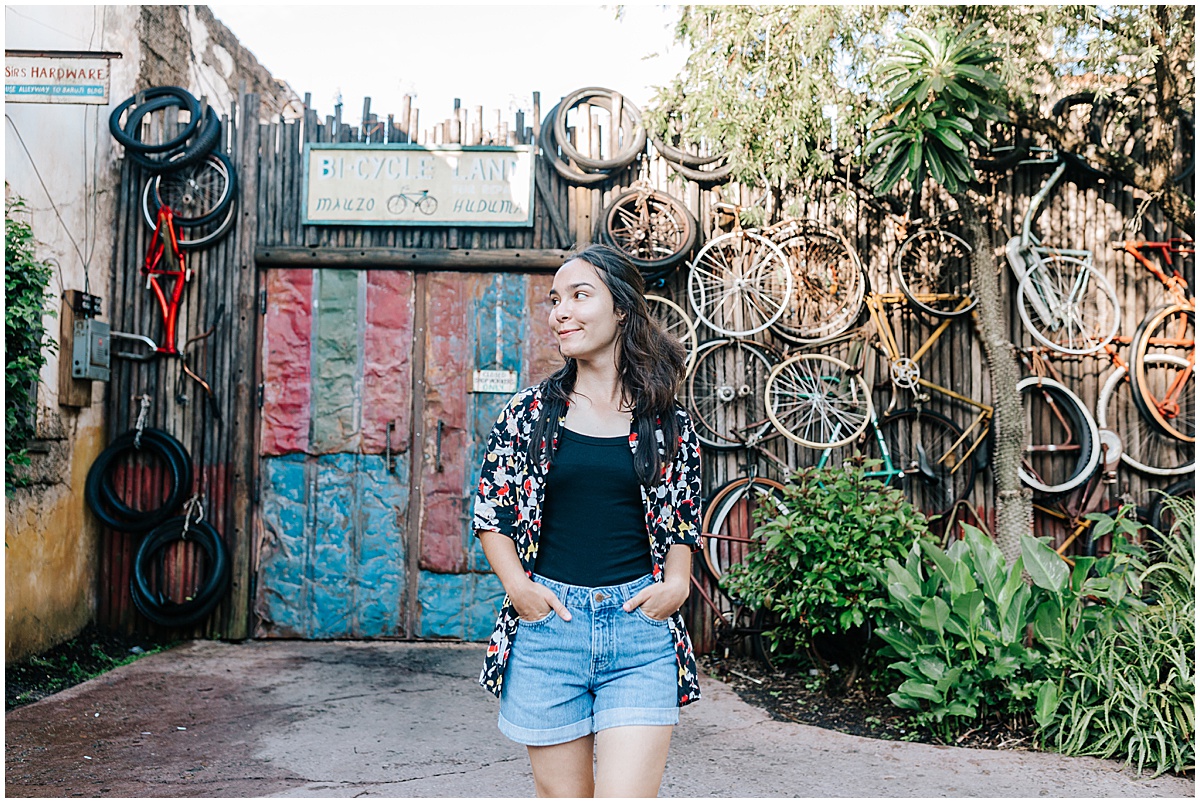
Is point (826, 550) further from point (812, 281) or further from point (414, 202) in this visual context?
point (414, 202)

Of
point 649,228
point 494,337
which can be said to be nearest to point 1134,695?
point 649,228

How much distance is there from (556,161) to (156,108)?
284cm

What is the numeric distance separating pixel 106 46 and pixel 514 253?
3.20 meters

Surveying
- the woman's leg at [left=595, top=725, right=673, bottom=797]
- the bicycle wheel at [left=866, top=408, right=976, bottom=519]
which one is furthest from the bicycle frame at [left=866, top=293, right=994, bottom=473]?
the woman's leg at [left=595, top=725, right=673, bottom=797]

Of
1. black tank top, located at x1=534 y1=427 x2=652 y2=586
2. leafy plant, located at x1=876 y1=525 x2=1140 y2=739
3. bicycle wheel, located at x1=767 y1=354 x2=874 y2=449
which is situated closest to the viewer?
black tank top, located at x1=534 y1=427 x2=652 y2=586

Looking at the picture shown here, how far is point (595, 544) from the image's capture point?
2.15 meters

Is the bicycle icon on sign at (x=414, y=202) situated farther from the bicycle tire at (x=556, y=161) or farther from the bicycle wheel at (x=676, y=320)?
the bicycle wheel at (x=676, y=320)

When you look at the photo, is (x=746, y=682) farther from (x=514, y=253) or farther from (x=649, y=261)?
(x=514, y=253)

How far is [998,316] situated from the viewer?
5590 millimetres

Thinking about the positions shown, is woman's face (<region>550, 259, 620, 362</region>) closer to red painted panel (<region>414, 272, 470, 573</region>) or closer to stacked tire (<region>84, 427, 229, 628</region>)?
red painted panel (<region>414, 272, 470, 573</region>)

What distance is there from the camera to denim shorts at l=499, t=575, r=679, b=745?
2066 mm

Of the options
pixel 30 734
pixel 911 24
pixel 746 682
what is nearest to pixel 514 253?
pixel 911 24

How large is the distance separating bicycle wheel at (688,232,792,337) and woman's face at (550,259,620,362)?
379cm

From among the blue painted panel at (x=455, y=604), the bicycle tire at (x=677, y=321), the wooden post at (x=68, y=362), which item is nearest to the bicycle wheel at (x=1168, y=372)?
the bicycle tire at (x=677, y=321)
